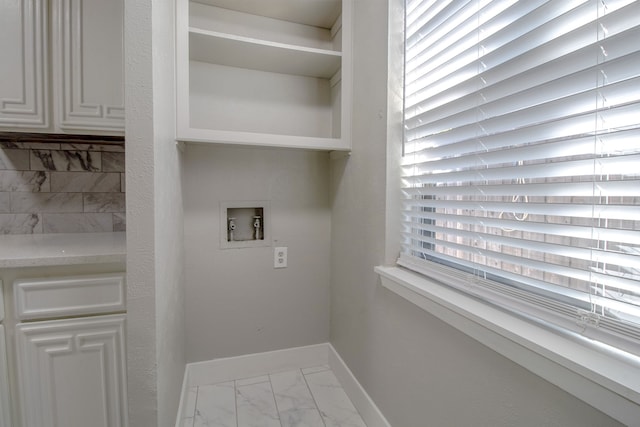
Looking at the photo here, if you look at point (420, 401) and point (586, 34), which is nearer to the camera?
point (586, 34)

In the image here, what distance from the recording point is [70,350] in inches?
43.8

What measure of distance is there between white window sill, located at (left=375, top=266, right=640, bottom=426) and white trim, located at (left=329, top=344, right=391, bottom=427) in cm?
73

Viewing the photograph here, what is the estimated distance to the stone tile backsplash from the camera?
4.87 ft

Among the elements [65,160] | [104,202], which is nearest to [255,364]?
[104,202]

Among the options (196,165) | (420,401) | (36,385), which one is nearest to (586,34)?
(420,401)

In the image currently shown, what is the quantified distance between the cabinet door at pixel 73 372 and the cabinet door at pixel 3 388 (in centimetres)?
4

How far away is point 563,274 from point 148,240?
3.57 ft

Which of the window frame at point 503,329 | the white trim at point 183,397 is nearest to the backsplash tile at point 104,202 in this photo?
the white trim at point 183,397

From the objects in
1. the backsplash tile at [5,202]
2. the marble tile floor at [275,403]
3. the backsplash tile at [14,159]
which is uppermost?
the backsplash tile at [14,159]

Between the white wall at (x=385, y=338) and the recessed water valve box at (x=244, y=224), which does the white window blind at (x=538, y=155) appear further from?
the recessed water valve box at (x=244, y=224)

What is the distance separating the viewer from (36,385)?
1.09 metres

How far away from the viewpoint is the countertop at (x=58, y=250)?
103 cm

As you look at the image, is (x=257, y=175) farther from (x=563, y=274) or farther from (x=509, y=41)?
(x=563, y=274)

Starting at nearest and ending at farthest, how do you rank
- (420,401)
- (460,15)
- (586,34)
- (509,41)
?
(586,34) → (509,41) → (460,15) → (420,401)
